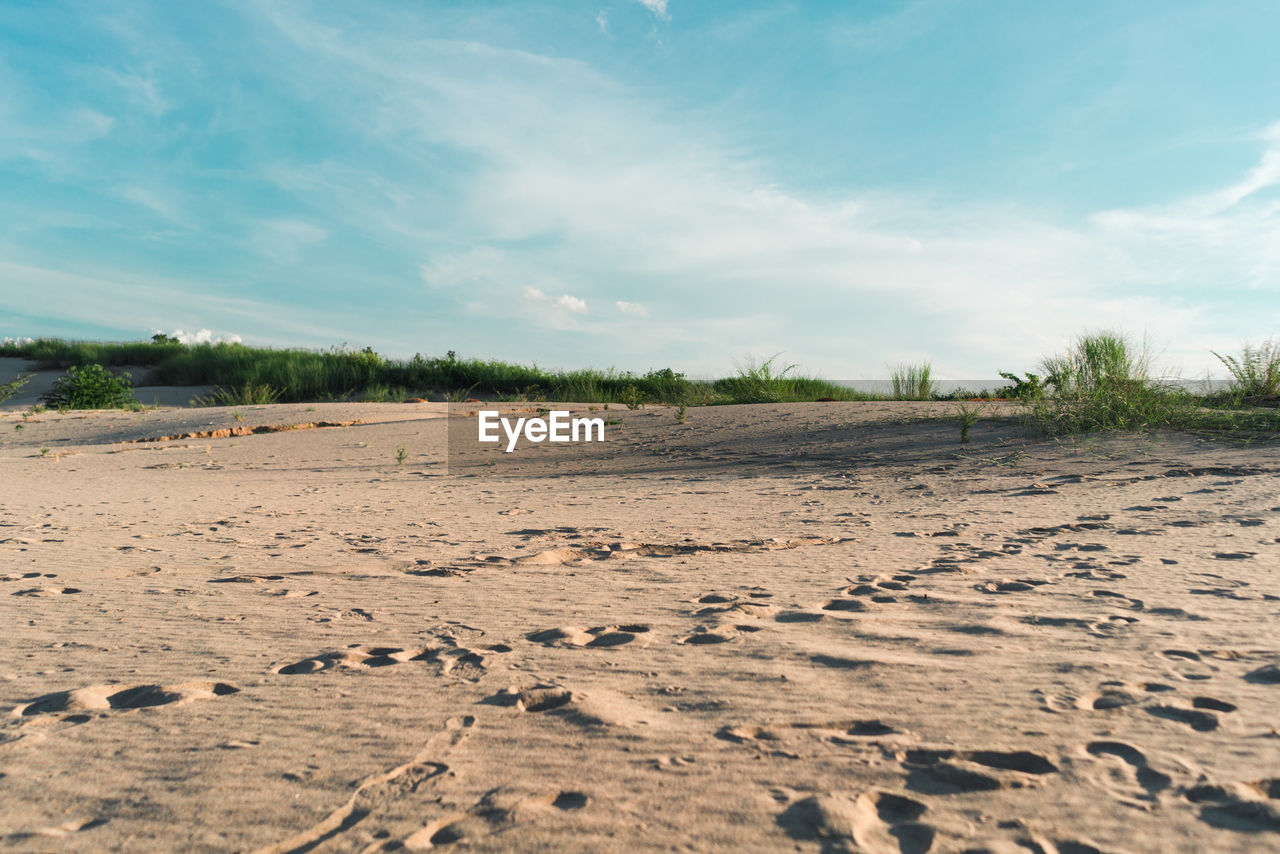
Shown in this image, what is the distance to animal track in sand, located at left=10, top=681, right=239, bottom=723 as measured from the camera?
1.95 m

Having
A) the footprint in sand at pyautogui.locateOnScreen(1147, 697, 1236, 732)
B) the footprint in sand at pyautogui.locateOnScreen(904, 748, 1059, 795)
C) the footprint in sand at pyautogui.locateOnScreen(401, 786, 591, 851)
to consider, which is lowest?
the footprint in sand at pyautogui.locateOnScreen(401, 786, 591, 851)

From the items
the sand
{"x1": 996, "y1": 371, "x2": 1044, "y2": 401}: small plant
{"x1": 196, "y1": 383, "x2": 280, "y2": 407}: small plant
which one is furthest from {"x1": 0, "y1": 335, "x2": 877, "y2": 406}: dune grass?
the sand

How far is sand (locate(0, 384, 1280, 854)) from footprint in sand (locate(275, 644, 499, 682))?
1cm

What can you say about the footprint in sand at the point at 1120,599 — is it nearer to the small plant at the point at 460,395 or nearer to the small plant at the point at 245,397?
the small plant at the point at 245,397

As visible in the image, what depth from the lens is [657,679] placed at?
2049 mm

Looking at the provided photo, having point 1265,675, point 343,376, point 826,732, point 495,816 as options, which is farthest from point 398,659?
point 343,376

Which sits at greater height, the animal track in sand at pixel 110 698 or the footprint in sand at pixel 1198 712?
the footprint in sand at pixel 1198 712

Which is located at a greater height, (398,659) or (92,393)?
(92,393)

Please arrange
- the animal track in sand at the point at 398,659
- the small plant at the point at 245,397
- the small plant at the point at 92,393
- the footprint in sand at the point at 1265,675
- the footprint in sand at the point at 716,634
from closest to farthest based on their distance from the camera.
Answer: the footprint in sand at the point at 1265,675
the animal track in sand at the point at 398,659
the footprint in sand at the point at 716,634
the small plant at the point at 92,393
the small plant at the point at 245,397

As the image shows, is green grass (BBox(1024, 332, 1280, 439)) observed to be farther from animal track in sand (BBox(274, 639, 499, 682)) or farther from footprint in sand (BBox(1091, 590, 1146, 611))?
animal track in sand (BBox(274, 639, 499, 682))

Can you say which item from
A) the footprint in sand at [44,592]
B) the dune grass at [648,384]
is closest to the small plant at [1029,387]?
the dune grass at [648,384]

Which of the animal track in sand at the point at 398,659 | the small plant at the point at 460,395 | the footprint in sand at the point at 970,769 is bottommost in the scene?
the animal track in sand at the point at 398,659

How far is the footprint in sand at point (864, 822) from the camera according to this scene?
1335mm

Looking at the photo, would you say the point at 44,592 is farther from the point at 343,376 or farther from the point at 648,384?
the point at 343,376
